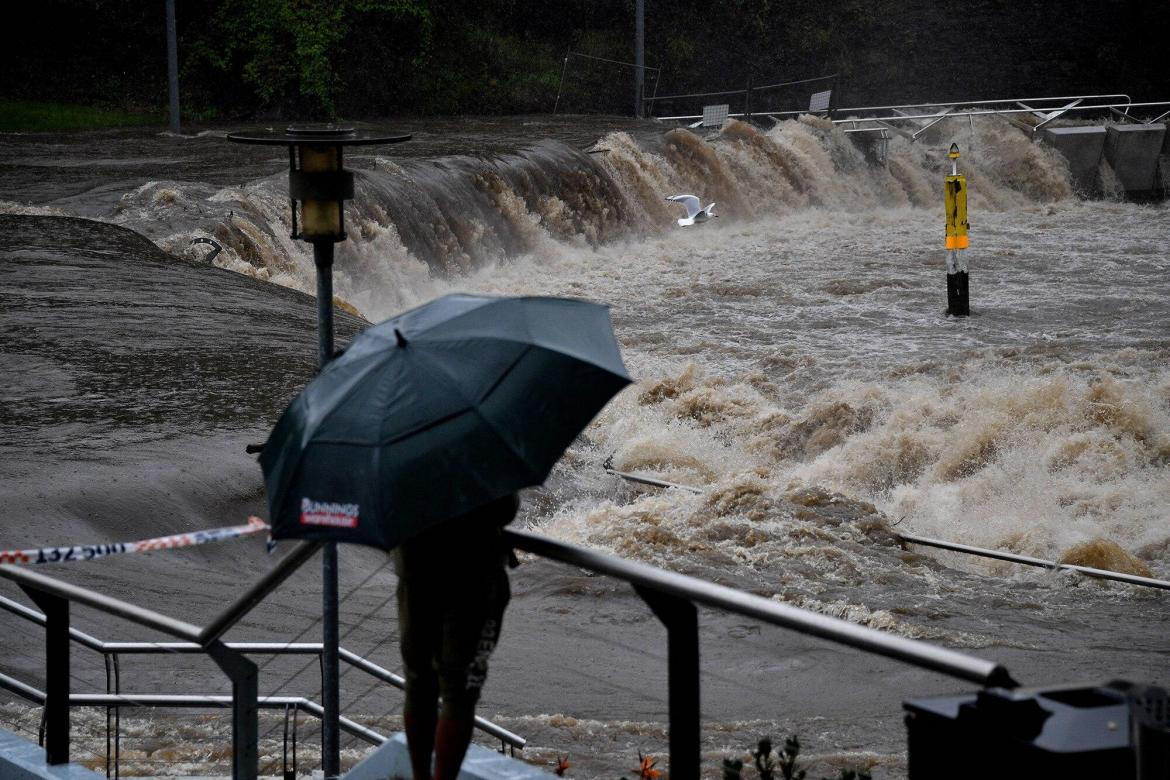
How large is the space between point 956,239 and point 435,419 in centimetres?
1455

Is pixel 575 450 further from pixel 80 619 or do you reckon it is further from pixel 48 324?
pixel 80 619

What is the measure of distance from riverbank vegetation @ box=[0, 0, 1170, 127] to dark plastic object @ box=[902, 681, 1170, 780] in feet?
117

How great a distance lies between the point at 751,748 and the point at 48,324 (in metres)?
8.34

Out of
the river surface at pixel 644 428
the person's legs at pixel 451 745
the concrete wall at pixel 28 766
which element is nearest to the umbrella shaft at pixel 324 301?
the person's legs at pixel 451 745

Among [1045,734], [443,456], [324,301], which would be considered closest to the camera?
[1045,734]

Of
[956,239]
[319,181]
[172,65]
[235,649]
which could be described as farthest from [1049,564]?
[172,65]

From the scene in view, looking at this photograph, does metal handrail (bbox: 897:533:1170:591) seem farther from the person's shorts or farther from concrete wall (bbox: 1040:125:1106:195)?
concrete wall (bbox: 1040:125:1106:195)

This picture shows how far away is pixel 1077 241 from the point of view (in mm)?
25953

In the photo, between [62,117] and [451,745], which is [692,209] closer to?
[451,745]

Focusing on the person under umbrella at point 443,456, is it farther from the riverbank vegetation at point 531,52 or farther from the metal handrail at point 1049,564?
the riverbank vegetation at point 531,52

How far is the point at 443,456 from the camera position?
2.98 m

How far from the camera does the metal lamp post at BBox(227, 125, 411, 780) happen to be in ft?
11.3

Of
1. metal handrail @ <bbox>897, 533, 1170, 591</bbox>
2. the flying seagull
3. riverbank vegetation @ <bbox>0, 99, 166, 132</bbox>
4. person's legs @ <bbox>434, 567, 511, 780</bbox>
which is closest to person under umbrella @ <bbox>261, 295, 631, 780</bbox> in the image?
person's legs @ <bbox>434, 567, 511, 780</bbox>

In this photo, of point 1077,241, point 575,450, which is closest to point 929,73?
point 1077,241
